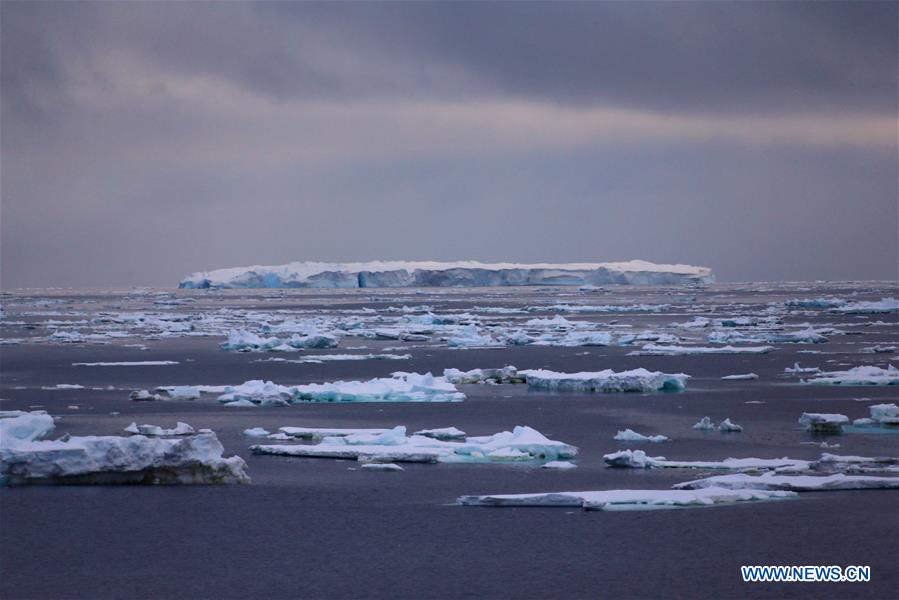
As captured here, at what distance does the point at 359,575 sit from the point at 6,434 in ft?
18.2

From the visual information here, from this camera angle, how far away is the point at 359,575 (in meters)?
8.12

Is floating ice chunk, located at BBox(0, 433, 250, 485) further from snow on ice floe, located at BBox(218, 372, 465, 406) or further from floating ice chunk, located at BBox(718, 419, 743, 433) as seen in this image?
snow on ice floe, located at BBox(218, 372, 465, 406)

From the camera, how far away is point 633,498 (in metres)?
9.79

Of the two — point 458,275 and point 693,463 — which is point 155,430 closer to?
point 693,463

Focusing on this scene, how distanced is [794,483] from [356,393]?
7952 millimetres

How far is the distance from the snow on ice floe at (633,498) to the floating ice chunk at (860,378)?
9360 mm

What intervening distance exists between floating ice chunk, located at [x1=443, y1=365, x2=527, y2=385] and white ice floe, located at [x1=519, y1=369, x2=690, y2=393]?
4.38 ft

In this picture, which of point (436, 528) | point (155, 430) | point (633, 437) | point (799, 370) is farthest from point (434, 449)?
point (799, 370)

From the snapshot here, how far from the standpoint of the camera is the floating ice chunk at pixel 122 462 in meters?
10.9

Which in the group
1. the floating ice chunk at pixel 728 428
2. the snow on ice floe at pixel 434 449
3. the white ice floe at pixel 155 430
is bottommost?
the floating ice chunk at pixel 728 428

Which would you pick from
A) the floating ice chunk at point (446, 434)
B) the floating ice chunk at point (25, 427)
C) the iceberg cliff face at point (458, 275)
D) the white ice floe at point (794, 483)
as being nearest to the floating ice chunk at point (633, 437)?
the floating ice chunk at point (446, 434)

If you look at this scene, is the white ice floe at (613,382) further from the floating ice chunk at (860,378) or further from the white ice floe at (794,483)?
the white ice floe at (794,483)

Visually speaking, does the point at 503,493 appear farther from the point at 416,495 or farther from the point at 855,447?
the point at 855,447

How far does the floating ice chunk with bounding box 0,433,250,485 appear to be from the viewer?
10922mm
